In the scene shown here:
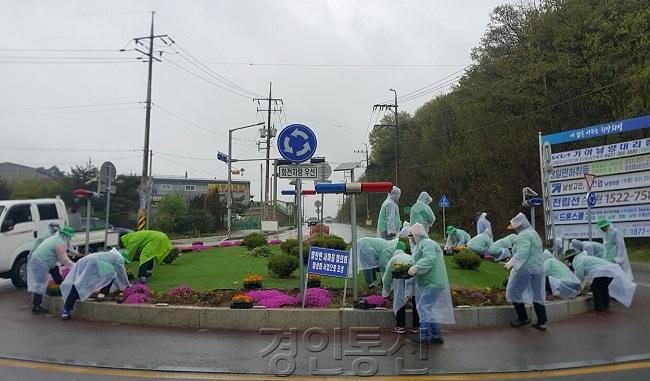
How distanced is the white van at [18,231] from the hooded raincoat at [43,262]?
12.4 ft

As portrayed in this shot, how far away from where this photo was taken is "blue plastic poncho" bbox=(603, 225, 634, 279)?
36.7 feet

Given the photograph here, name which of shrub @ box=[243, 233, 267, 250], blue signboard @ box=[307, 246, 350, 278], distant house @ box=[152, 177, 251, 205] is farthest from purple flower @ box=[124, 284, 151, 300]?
distant house @ box=[152, 177, 251, 205]

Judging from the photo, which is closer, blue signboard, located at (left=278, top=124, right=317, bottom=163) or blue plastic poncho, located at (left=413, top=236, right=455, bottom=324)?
blue plastic poncho, located at (left=413, top=236, right=455, bottom=324)

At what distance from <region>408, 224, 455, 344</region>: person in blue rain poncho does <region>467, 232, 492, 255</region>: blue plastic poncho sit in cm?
1049

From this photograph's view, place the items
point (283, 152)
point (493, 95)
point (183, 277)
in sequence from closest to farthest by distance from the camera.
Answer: point (283, 152) < point (183, 277) < point (493, 95)

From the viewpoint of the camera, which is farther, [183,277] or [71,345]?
[183,277]

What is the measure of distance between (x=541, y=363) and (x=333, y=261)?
383cm

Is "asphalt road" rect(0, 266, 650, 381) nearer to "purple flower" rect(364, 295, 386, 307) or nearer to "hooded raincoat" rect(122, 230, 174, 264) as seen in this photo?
"purple flower" rect(364, 295, 386, 307)

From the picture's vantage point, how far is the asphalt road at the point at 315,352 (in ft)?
20.2

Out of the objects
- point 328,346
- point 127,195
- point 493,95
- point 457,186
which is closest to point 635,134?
point 493,95

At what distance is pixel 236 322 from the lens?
844cm

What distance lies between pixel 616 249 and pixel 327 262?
21.2ft

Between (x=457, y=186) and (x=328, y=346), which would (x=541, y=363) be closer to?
(x=328, y=346)

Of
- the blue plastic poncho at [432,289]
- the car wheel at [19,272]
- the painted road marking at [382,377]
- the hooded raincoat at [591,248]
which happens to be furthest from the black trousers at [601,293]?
the car wheel at [19,272]
